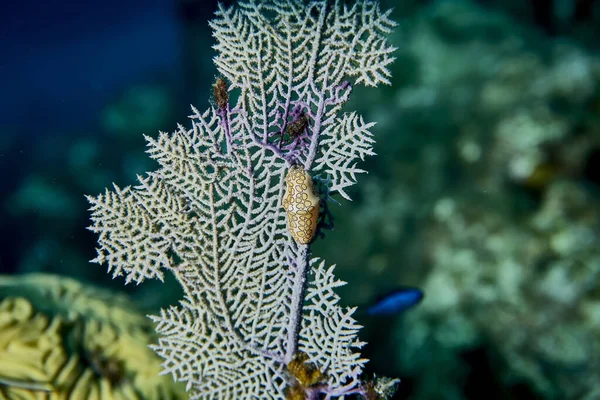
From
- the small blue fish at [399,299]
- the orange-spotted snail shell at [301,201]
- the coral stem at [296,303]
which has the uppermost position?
the orange-spotted snail shell at [301,201]

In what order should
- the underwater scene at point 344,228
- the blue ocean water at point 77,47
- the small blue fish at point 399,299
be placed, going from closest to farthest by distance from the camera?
the underwater scene at point 344,228 < the small blue fish at point 399,299 < the blue ocean water at point 77,47

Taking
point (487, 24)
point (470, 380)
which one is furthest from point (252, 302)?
point (487, 24)

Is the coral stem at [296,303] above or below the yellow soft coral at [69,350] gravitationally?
above

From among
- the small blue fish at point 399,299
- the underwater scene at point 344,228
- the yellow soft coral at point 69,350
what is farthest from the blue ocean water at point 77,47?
the small blue fish at point 399,299

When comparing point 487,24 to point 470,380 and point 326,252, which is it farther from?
point 470,380

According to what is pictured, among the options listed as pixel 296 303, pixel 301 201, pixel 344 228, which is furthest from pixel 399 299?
pixel 344 228

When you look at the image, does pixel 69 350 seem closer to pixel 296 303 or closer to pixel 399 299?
pixel 296 303

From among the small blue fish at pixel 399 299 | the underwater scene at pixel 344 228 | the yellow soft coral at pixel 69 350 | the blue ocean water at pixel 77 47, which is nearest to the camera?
the underwater scene at pixel 344 228

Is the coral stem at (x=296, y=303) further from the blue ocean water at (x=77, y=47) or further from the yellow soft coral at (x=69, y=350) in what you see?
the blue ocean water at (x=77, y=47)

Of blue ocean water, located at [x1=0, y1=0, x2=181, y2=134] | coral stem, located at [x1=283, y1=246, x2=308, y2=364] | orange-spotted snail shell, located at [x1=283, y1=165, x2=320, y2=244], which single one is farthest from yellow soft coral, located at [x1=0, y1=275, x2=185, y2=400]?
blue ocean water, located at [x1=0, y1=0, x2=181, y2=134]
